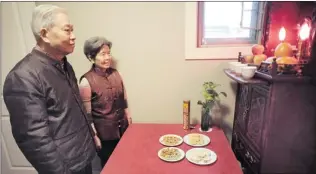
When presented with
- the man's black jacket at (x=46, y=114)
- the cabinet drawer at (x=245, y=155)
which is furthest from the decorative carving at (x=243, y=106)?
the man's black jacket at (x=46, y=114)

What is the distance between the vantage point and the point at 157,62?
5.14ft

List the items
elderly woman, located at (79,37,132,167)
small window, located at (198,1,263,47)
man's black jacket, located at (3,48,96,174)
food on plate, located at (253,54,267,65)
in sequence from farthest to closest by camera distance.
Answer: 1. small window, located at (198,1,263,47)
2. elderly woman, located at (79,37,132,167)
3. food on plate, located at (253,54,267,65)
4. man's black jacket, located at (3,48,96,174)

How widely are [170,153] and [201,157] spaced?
0.17 m

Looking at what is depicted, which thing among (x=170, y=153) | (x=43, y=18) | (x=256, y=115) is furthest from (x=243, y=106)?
(x=43, y=18)

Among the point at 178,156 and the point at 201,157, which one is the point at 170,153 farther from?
the point at 201,157

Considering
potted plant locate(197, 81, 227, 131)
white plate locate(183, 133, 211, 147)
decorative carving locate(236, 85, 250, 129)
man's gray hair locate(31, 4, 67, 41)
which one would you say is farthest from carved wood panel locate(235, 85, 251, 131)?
man's gray hair locate(31, 4, 67, 41)

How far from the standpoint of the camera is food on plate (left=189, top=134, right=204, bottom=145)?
1270 millimetres

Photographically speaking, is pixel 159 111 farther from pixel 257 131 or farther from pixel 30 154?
pixel 30 154

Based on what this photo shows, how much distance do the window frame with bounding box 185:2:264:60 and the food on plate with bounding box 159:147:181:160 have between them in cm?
69

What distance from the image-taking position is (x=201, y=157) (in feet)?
3.65

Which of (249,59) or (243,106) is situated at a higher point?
(249,59)

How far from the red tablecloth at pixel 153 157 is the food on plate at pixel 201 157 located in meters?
0.03

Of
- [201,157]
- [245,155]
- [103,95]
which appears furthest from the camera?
[103,95]

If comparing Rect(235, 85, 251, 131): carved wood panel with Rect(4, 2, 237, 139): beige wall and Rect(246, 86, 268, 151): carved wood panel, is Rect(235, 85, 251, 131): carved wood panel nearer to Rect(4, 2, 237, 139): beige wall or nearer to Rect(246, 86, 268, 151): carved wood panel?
Rect(246, 86, 268, 151): carved wood panel
